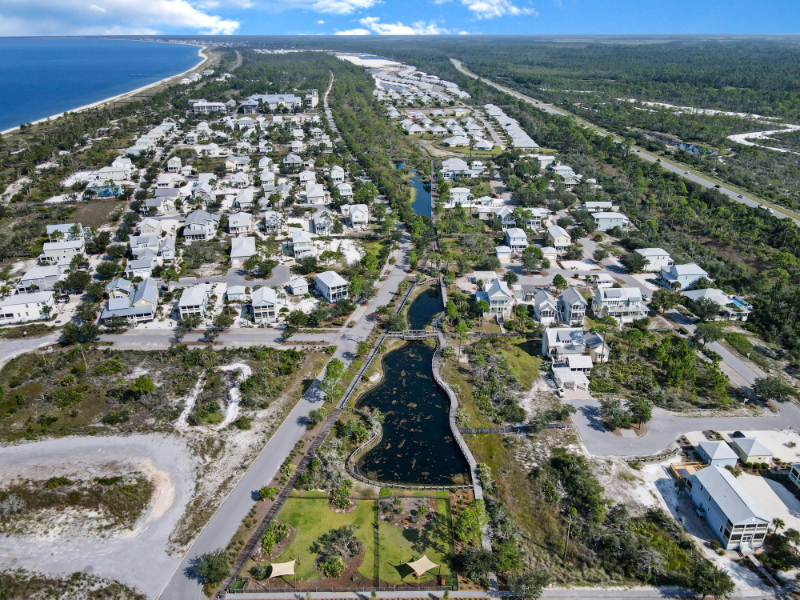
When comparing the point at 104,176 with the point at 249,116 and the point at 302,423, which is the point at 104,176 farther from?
the point at 302,423

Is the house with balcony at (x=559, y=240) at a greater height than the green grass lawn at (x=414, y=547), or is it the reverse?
the house with balcony at (x=559, y=240)

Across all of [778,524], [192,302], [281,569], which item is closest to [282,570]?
[281,569]

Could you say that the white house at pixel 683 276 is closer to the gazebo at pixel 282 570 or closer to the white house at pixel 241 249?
the white house at pixel 241 249

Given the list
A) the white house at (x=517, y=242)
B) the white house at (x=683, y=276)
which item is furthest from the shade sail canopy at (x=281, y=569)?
the white house at (x=683, y=276)

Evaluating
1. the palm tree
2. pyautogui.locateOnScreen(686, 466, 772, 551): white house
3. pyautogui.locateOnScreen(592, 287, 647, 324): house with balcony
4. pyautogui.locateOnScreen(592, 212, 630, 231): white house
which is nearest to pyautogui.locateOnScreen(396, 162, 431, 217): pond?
pyautogui.locateOnScreen(592, 212, 630, 231): white house

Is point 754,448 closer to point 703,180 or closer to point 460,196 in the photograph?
point 460,196

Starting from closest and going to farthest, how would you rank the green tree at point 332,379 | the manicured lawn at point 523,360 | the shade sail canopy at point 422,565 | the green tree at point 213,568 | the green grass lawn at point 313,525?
Answer: 1. the green tree at point 213,568
2. the shade sail canopy at point 422,565
3. the green grass lawn at point 313,525
4. the green tree at point 332,379
5. the manicured lawn at point 523,360

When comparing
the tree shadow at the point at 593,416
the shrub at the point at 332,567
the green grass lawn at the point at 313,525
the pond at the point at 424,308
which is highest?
the shrub at the point at 332,567
